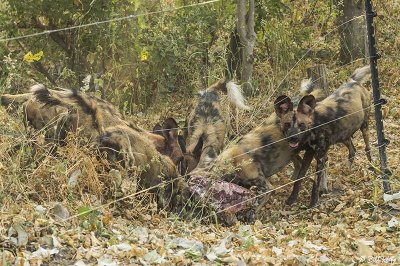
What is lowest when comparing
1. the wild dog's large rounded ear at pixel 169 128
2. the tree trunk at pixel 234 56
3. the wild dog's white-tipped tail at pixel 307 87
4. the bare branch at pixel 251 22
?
the wild dog's large rounded ear at pixel 169 128

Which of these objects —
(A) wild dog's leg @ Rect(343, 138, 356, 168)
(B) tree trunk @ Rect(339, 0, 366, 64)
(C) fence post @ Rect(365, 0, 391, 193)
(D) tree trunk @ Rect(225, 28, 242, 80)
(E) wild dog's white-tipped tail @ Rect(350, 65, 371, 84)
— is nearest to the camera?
(C) fence post @ Rect(365, 0, 391, 193)

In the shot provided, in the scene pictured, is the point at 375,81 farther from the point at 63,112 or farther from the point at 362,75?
the point at 63,112

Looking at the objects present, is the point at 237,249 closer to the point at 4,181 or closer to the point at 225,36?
the point at 4,181

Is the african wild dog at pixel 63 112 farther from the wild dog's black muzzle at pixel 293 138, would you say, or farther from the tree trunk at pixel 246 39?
the tree trunk at pixel 246 39

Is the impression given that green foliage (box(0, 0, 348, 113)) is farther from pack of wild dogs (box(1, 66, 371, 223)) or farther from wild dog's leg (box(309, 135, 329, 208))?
wild dog's leg (box(309, 135, 329, 208))

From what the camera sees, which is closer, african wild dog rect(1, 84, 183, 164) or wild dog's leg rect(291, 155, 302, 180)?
african wild dog rect(1, 84, 183, 164)

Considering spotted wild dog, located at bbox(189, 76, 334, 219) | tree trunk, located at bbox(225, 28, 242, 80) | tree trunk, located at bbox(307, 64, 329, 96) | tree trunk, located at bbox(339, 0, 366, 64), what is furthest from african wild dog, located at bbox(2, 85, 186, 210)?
tree trunk, located at bbox(339, 0, 366, 64)

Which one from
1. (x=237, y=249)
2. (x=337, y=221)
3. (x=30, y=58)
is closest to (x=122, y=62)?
(x=30, y=58)

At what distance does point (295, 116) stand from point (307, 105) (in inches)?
6.2

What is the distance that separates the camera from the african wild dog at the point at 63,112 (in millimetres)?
6918

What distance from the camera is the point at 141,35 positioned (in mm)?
8914

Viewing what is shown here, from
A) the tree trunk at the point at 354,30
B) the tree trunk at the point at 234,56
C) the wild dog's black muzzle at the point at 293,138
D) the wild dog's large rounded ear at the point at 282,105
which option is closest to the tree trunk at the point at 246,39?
the tree trunk at the point at 234,56

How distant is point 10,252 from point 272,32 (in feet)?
19.4

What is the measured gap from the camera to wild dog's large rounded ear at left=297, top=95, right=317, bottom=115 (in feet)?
24.0
